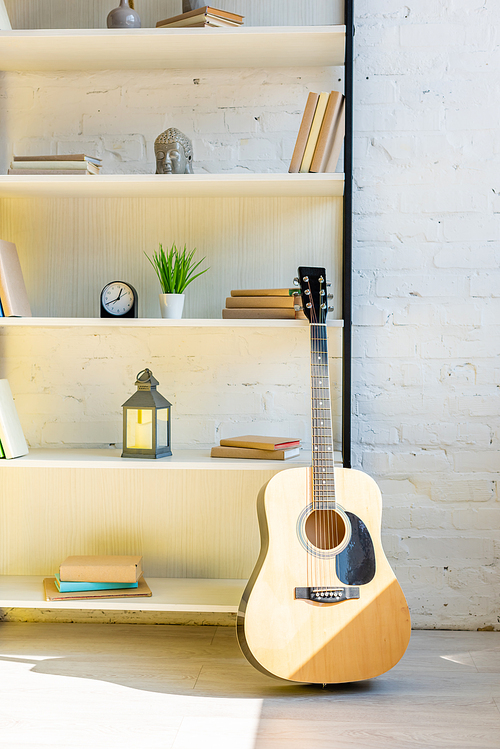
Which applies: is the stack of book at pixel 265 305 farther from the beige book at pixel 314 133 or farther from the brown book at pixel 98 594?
the brown book at pixel 98 594

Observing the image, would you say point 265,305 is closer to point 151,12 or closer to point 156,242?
point 156,242

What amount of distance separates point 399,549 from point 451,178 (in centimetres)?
112

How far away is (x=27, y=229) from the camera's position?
6.54 ft

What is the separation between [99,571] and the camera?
178 cm

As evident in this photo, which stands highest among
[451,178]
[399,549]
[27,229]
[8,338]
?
[451,178]

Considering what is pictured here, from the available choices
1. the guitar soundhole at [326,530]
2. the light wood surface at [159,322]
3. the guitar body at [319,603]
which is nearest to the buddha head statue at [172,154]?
the light wood surface at [159,322]

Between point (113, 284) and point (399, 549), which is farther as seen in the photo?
point (399, 549)

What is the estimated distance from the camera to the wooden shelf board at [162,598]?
1713 mm

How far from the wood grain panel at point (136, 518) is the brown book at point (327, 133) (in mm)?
895

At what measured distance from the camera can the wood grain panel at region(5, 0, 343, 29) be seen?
192 centimetres

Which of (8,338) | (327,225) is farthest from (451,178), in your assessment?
(8,338)

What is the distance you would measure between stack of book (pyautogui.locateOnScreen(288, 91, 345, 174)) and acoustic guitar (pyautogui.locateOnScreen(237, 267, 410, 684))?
1.92ft

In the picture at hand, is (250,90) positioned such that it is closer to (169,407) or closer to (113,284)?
(113,284)

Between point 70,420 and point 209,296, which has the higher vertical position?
point 209,296
